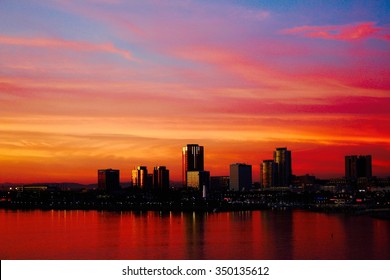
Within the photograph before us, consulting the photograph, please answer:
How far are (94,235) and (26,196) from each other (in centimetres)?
4687

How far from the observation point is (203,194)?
59.8 meters

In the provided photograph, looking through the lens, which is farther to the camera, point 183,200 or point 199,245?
point 183,200

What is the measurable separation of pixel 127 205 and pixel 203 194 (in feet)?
25.2

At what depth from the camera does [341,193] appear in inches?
2530

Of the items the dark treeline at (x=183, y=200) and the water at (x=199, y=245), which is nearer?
the water at (x=199, y=245)

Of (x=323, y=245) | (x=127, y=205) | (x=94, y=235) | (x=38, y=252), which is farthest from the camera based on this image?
(x=127, y=205)

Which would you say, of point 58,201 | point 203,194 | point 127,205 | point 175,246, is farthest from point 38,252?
point 58,201

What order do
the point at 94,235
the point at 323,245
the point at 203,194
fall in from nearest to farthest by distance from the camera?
the point at 323,245
the point at 94,235
the point at 203,194

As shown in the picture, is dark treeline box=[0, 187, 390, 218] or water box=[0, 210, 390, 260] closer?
water box=[0, 210, 390, 260]

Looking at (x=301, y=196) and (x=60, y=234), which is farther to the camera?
(x=301, y=196)
